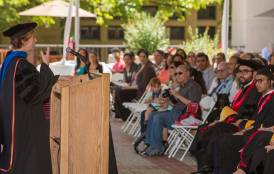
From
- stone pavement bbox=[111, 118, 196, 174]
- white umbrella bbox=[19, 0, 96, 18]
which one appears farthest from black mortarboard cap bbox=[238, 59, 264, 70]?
white umbrella bbox=[19, 0, 96, 18]

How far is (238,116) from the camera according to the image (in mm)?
9711

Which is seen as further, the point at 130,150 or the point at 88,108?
the point at 130,150

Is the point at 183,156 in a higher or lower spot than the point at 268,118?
lower

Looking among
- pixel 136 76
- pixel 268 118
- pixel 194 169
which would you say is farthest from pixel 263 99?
pixel 136 76

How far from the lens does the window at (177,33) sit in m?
67.1

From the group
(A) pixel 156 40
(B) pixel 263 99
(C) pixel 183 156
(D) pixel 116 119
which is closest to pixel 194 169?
(C) pixel 183 156

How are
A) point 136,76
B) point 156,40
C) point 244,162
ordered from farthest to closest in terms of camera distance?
point 156,40 → point 136,76 → point 244,162

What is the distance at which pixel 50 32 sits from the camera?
63.9 m

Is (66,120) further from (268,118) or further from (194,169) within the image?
(194,169)

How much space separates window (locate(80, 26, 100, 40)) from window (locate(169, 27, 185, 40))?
6.14 meters

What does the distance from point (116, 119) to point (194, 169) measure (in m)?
7.32

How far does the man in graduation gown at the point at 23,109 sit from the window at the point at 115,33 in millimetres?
59945

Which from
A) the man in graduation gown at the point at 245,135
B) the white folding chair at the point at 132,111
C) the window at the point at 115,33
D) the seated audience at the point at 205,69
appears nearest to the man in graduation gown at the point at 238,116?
the man in graduation gown at the point at 245,135

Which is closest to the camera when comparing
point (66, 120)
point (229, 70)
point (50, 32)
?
point (66, 120)
